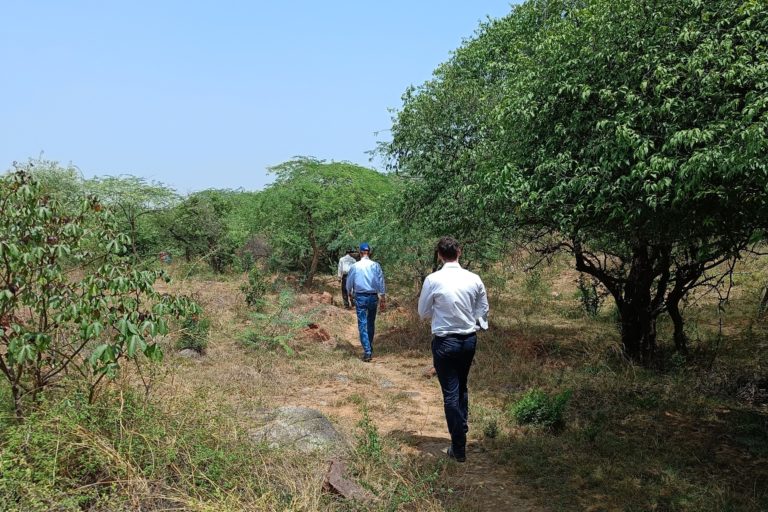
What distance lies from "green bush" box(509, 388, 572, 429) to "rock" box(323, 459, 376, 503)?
2.54m

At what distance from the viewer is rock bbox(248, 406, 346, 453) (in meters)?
4.55

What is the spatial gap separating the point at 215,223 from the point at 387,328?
9.91 meters

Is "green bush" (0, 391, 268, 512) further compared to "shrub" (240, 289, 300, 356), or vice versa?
"shrub" (240, 289, 300, 356)

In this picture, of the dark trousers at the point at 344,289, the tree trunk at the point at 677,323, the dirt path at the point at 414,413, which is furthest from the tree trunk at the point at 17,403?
the dark trousers at the point at 344,289

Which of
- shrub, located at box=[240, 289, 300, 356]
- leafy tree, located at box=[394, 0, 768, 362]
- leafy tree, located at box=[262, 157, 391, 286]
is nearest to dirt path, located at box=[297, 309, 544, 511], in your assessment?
shrub, located at box=[240, 289, 300, 356]

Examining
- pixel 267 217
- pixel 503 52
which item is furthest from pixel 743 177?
pixel 267 217

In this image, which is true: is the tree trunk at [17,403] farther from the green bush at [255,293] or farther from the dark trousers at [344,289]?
the dark trousers at [344,289]

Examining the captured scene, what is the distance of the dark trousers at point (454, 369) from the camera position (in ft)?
16.4

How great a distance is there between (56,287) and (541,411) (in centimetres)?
465

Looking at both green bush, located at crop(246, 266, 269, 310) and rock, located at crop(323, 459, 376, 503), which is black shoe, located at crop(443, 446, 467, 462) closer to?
rock, located at crop(323, 459, 376, 503)

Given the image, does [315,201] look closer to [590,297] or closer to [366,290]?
[366,290]

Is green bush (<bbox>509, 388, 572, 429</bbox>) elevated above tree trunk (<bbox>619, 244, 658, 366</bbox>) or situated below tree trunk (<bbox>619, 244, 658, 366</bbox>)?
below

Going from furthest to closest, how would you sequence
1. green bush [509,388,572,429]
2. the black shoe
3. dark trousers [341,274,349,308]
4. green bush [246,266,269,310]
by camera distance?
1. dark trousers [341,274,349,308]
2. green bush [246,266,269,310]
3. green bush [509,388,572,429]
4. the black shoe

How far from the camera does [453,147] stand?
10312mm
